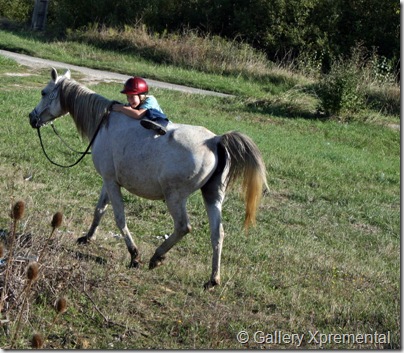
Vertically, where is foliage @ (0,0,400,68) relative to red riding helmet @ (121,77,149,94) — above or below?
below

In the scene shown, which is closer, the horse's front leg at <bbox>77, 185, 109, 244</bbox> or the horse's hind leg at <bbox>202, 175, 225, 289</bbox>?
the horse's hind leg at <bbox>202, 175, 225, 289</bbox>

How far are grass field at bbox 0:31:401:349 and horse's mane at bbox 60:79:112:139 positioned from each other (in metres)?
1.17

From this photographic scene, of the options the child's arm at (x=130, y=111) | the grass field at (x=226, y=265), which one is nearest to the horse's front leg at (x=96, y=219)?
the grass field at (x=226, y=265)

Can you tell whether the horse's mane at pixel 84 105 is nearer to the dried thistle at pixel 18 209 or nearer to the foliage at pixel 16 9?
the dried thistle at pixel 18 209

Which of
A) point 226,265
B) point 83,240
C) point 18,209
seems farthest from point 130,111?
point 18,209

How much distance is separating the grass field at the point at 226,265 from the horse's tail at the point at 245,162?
999 mm

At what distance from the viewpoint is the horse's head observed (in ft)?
30.3

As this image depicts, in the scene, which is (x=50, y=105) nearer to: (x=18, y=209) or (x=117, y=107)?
(x=117, y=107)

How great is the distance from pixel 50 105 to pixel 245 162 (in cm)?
277

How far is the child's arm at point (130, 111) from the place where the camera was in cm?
831

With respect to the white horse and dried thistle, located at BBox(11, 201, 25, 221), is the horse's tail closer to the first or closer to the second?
the white horse

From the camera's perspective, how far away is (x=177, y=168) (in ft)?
25.6

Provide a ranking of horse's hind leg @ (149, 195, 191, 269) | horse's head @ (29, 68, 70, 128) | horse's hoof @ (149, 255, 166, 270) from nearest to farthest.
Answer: horse's hind leg @ (149, 195, 191, 269), horse's hoof @ (149, 255, 166, 270), horse's head @ (29, 68, 70, 128)

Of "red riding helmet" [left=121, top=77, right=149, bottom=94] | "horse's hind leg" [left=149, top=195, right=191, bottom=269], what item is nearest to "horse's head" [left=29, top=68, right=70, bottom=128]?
"red riding helmet" [left=121, top=77, right=149, bottom=94]
